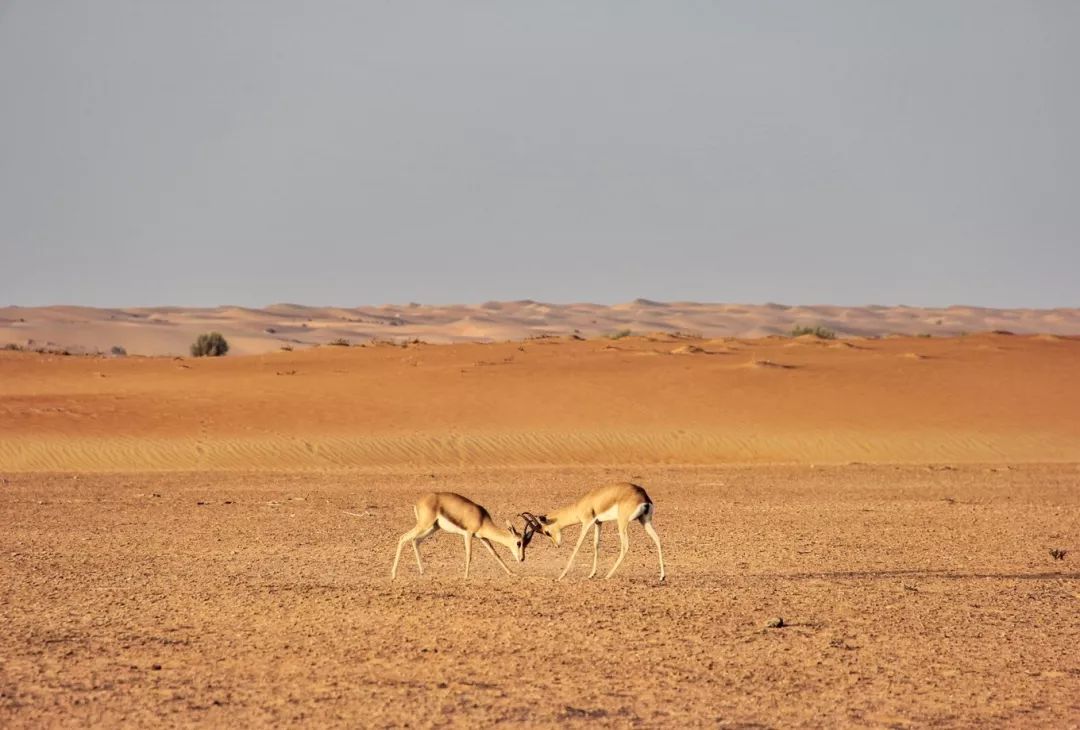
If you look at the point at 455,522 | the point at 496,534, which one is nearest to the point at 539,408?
the point at 496,534

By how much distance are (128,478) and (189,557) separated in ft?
36.6

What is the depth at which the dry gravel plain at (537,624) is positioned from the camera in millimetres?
9461

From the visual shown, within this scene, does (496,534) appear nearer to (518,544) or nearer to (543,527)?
(518,544)

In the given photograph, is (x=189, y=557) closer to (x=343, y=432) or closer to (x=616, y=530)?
(x=616, y=530)

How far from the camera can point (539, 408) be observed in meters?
36.7

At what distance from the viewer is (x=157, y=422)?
34219 mm

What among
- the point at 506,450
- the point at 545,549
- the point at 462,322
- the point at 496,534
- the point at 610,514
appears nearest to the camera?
the point at 610,514

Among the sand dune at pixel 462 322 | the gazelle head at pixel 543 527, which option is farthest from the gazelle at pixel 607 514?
the sand dune at pixel 462 322

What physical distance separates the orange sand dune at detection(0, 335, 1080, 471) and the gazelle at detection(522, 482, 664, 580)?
14.8m

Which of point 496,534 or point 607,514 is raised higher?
point 607,514

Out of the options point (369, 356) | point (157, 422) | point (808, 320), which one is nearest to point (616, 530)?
point (157, 422)

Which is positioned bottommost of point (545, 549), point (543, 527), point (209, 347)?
point (209, 347)

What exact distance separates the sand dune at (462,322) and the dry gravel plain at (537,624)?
71.7 m

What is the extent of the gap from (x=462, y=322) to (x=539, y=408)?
298 feet
